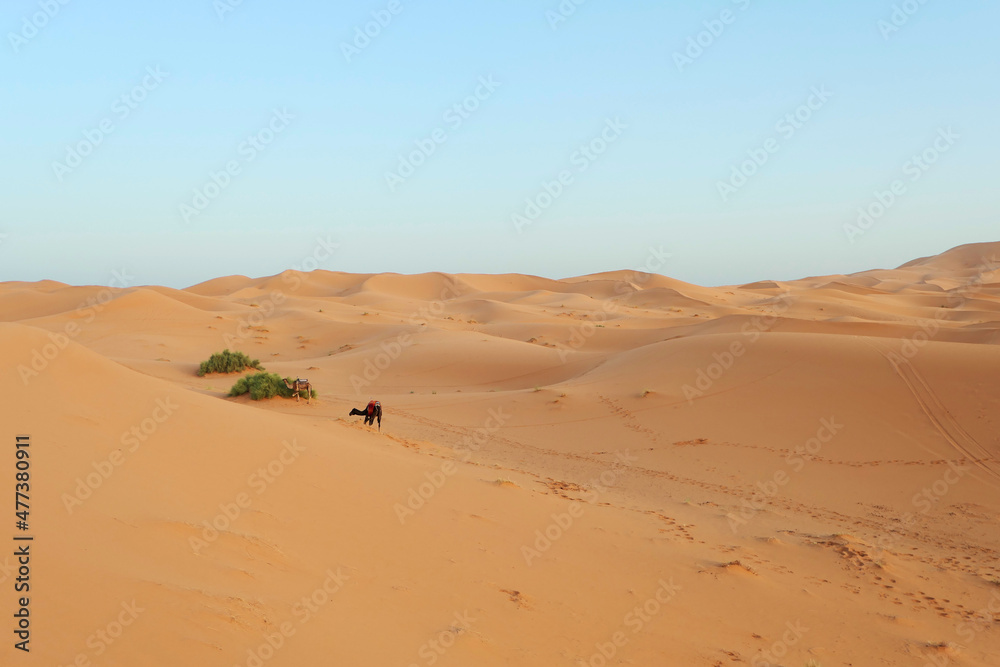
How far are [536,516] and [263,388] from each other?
908 centimetres

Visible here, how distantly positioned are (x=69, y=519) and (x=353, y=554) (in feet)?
6.79

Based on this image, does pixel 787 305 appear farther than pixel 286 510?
Yes

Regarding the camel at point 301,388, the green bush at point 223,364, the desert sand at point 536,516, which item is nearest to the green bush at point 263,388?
the camel at point 301,388

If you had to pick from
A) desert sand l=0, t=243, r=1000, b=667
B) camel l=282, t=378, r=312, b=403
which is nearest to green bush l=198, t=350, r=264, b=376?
desert sand l=0, t=243, r=1000, b=667

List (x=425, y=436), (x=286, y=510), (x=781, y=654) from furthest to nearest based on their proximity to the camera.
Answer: (x=425, y=436) → (x=286, y=510) → (x=781, y=654)

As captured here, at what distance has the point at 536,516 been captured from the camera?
299 inches

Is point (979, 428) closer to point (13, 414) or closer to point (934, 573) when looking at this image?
point (934, 573)

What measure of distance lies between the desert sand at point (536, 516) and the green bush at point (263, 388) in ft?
1.79

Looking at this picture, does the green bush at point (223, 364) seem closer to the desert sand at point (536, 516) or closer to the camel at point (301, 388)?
the desert sand at point (536, 516)

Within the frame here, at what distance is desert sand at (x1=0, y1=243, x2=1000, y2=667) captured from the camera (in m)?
4.16

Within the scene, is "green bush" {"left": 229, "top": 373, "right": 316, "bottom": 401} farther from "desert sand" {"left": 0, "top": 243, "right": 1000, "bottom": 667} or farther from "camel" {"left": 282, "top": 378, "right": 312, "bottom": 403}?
"desert sand" {"left": 0, "top": 243, "right": 1000, "bottom": 667}

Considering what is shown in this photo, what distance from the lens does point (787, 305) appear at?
1873 inches

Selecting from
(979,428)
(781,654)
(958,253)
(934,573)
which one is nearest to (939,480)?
(979,428)

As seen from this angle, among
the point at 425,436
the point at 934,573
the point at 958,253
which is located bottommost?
the point at 934,573
